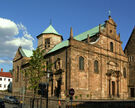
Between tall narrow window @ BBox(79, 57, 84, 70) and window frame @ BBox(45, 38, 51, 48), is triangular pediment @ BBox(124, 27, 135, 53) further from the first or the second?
window frame @ BBox(45, 38, 51, 48)

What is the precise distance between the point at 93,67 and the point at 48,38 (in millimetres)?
20785

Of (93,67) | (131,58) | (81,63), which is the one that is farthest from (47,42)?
(131,58)

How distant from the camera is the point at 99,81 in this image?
34.0 meters

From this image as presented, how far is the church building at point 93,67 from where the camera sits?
30.4m

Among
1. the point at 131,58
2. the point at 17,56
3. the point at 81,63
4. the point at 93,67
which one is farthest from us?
the point at 17,56

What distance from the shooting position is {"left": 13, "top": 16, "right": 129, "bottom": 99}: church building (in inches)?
1198

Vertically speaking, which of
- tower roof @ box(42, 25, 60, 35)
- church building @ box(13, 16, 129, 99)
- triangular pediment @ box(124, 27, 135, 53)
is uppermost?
tower roof @ box(42, 25, 60, 35)

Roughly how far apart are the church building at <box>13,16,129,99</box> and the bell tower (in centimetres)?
1153

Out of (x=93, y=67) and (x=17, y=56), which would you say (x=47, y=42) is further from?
(x=93, y=67)

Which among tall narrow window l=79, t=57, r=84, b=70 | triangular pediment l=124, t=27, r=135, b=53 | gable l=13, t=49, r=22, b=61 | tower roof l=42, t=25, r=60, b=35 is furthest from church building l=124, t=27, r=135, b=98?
gable l=13, t=49, r=22, b=61

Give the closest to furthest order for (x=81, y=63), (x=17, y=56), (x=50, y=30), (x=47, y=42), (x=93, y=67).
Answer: (x=81, y=63), (x=93, y=67), (x=47, y=42), (x=50, y=30), (x=17, y=56)

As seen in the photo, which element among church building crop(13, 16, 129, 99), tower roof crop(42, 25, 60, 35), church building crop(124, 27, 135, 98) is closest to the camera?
church building crop(13, 16, 129, 99)

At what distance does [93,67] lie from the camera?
110 feet

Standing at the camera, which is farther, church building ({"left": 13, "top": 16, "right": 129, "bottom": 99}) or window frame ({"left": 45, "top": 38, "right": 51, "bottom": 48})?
window frame ({"left": 45, "top": 38, "right": 51, "bottom": 48})
